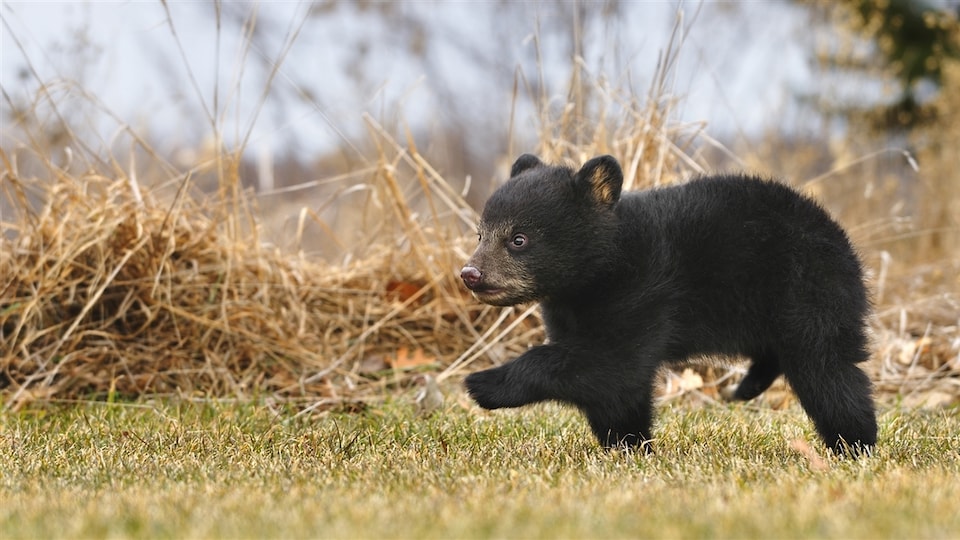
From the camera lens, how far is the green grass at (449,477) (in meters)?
2.13

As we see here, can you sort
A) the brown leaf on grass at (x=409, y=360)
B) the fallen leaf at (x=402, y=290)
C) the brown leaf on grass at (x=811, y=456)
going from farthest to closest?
the fallen leaf at (x=402, y=290), the brown leaf on grass at (x=409, y=360), the brown leaf on grass at (x=811, y=456)

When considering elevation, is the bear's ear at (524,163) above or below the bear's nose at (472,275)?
above

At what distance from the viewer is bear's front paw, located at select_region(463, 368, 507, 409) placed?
3.17 metres

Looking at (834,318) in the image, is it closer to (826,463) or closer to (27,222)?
(826,463)

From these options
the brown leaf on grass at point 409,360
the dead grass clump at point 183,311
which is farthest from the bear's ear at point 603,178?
the brown leaf on grass at point 409,360

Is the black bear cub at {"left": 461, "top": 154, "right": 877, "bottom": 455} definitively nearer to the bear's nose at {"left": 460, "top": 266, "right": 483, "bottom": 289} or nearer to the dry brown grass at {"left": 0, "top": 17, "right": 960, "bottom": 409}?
the bear's nose at {"left": 460, "top": 266, "right": 483, "bottom": 289}

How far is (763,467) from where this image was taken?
3.00m

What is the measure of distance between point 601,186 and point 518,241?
0.33m

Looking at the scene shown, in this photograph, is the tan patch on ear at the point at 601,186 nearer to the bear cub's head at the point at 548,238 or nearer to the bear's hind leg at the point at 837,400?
the bear cub's head at the point at 548,238

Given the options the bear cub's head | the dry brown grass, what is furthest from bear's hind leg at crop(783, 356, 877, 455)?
the dry brown grass

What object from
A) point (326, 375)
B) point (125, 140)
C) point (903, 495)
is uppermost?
point (903, 495)

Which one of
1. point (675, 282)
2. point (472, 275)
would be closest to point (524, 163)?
point (472, 275)

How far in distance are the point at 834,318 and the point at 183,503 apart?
211 cm

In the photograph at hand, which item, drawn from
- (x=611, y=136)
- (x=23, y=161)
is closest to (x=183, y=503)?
(x=611, y=136)
